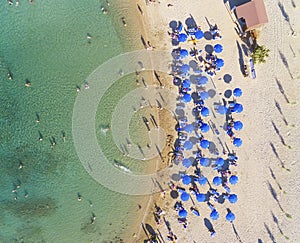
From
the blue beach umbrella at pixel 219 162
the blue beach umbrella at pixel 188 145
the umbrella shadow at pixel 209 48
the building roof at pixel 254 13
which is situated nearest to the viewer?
the building roof at pixel 254 13

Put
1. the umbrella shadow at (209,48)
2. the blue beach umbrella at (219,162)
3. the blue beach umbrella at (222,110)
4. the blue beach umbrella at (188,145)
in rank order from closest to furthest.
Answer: the blue beach umbrella at (219,162), the blue beach umbrella at (222,110), the blue beach umbrella at (188,145), the umbrella shadow at (209,48)

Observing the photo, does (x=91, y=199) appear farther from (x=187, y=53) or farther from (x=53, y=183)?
(x=187, y=53)

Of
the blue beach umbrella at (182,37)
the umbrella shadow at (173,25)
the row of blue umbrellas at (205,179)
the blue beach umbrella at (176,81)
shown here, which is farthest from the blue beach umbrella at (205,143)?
the umbrella shadow at (173,25)

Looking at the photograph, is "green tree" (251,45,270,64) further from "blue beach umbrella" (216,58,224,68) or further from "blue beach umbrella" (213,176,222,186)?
"blue beach umbrella" (213,176,222,186)

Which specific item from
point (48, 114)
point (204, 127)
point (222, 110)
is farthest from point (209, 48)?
point (48, 114)

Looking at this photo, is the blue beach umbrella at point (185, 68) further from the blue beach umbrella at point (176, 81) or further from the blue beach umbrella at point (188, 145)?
the blue beach umbrella at point (188, 145)

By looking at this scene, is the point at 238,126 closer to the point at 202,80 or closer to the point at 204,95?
the point at 204,95
